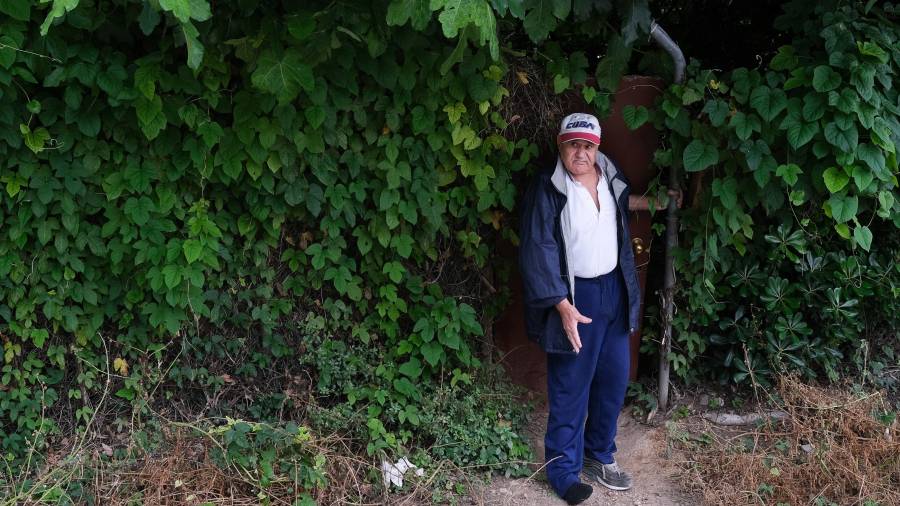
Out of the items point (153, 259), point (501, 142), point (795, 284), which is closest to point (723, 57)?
point (795, 284)

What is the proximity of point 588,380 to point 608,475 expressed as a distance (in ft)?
1.88

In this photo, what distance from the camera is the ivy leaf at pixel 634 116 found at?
14.6 ft

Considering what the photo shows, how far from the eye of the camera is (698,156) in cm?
441

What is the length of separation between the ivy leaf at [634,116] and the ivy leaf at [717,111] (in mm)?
299

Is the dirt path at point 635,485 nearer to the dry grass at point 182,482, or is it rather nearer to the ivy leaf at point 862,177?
the dry grass at point 182,482

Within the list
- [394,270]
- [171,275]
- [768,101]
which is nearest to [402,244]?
[394,270]

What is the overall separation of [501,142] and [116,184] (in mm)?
1897

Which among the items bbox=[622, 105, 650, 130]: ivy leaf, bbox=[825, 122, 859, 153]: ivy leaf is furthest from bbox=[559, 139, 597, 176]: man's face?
bbox=[825, 122, 859, 153]: ivy leaf

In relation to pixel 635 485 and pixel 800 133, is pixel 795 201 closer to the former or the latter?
pixel 800 133

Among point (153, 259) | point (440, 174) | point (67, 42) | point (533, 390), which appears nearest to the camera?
Result: point (67, 42)

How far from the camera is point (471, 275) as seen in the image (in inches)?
193

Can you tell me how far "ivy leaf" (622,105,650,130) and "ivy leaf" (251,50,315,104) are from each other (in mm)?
1618

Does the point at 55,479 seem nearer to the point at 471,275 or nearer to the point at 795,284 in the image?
the point at 471,275

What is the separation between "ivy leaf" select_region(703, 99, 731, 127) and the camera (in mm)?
4336
